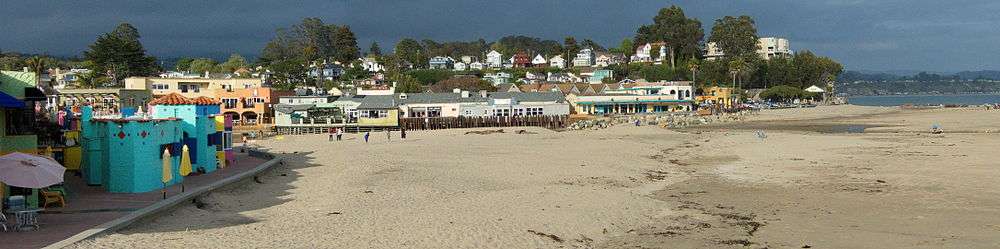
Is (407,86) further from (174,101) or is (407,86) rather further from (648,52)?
(174,101)

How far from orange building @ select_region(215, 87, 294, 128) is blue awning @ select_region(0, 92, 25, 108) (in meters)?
54.9

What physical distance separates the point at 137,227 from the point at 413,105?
5694cm

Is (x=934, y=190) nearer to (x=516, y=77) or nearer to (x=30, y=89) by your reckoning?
(x=30, y=89)

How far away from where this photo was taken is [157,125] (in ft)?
72.0

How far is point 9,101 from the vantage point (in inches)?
652

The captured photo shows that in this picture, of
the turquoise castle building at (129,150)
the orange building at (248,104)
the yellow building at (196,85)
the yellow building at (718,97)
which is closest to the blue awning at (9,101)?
the turquoise castle building at (129,150)

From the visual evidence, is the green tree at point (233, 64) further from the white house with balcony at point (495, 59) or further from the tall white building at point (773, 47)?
the tall white building at point (773, 47)

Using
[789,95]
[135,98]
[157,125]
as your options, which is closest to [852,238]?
[157,125]

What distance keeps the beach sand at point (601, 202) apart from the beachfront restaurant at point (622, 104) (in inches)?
1824

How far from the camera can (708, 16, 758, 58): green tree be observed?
5069 inches

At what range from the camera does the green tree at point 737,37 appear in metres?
129

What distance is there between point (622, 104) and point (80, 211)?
73.1 m

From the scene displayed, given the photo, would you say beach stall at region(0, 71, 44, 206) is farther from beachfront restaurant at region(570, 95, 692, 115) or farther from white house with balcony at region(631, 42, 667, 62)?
white house with balcony at region(631, 42, 667, 62)

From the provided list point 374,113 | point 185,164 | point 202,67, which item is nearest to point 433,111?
point 374,113
